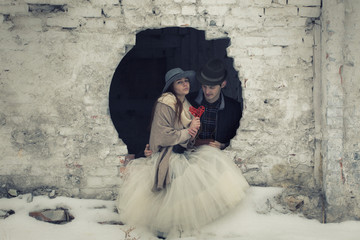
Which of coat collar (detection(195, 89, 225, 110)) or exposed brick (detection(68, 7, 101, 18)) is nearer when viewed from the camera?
exposed brick (detection(68, 7, 101, 18))

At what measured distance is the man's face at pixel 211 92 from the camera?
5.04 m

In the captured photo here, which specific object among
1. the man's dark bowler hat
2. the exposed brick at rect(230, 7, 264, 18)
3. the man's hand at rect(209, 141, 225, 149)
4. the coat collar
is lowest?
the man's hand at rect(209, 141, 225, 149)

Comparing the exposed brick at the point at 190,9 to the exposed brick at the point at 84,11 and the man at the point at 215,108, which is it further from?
the exposed brick at the point at 84,11

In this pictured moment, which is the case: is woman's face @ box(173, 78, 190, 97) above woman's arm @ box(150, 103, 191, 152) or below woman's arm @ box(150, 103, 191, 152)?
above

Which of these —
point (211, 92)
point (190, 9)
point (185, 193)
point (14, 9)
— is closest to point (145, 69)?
point (211, 92)

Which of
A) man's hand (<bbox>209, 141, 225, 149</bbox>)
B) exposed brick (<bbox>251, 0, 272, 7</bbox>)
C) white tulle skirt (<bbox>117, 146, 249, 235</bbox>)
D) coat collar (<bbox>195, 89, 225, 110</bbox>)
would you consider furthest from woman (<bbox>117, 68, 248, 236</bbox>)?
exposed brick (<bbox>251, 0, 272, 7</bbox>)

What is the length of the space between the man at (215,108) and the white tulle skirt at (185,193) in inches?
27.9

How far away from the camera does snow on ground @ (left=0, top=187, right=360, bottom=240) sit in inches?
165

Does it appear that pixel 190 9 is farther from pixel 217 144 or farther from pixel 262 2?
pixel 217 144

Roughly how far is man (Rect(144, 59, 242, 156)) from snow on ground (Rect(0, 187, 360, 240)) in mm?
879

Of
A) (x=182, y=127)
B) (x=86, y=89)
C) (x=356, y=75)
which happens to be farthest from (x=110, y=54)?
(x=356, y=75)

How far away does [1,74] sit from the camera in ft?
15.3

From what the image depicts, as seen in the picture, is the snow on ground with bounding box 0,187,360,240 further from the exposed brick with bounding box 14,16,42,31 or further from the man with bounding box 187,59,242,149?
the exposed brick with bounding box 14,16,42,31

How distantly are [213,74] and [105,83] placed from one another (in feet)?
4.58
